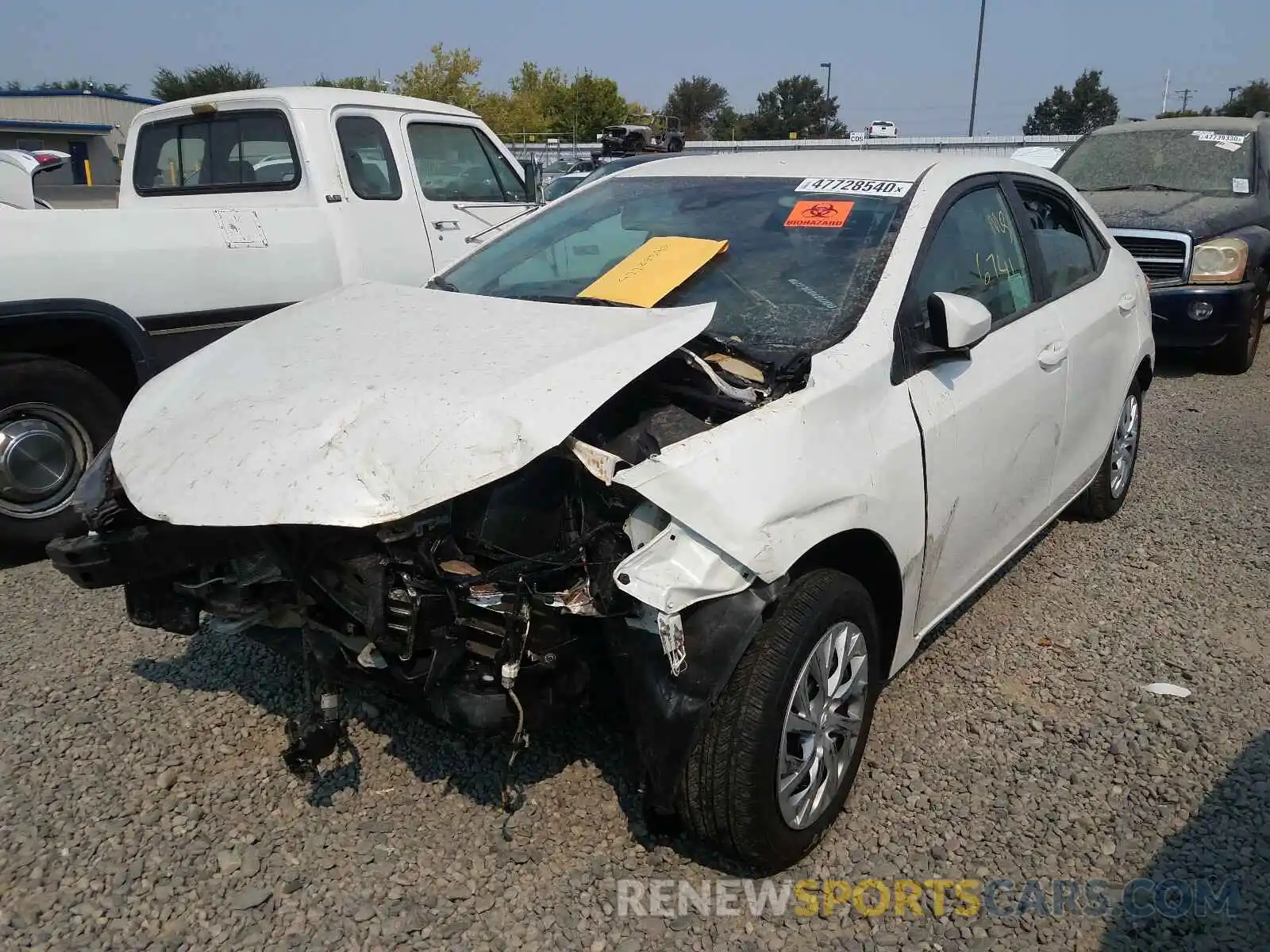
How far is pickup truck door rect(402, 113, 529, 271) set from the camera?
6406mm

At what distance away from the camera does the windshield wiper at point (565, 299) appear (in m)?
3.20

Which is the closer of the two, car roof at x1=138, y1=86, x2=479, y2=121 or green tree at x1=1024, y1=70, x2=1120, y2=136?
car roof at x1=138, y1=86, x2=479, y2=121

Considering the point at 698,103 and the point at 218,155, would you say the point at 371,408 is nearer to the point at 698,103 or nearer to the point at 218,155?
the point at 218,155

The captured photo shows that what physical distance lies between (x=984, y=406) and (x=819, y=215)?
0.84 meters

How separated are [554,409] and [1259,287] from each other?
8.27 metres

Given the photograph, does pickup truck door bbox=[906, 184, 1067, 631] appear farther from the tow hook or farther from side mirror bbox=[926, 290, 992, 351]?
the tow hook

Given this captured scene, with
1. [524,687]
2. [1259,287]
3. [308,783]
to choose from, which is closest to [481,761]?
[308,783]

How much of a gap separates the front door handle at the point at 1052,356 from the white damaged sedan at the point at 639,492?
228 mm

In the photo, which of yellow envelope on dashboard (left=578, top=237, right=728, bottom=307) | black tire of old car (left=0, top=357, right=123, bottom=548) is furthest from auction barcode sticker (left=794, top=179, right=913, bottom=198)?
black tire of old car (left=0, top=357, right=123, bottom=548)

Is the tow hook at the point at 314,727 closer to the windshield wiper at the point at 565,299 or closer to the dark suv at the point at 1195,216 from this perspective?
the windshield wiper at the point at 565,299

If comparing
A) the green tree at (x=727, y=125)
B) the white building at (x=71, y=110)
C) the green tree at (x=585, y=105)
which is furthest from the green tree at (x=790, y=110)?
the white building at (x=71, y=110)

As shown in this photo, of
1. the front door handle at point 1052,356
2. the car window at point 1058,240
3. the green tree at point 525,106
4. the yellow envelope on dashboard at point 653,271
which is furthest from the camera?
the green tree at point 525,106

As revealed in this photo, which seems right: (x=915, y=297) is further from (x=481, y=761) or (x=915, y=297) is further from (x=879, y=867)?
(x=481, y=761)

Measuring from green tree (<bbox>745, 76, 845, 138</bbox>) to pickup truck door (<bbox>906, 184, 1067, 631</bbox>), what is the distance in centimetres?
7032
